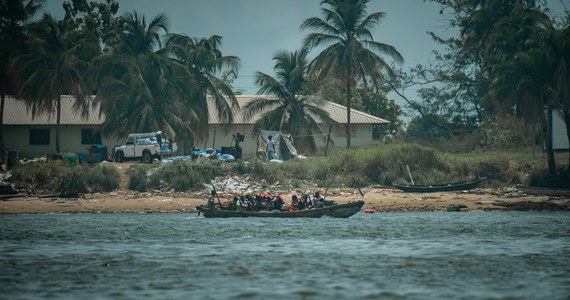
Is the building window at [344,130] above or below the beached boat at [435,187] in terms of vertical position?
above

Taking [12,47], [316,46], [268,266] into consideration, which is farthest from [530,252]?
[12,47]

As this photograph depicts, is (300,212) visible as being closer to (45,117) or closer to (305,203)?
(305,203)

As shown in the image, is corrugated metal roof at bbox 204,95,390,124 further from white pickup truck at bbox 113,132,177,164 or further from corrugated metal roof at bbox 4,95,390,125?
white pickup truck at bbox 113,132,177,164

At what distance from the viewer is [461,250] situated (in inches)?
1147

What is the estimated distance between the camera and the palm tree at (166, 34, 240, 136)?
2329 inches

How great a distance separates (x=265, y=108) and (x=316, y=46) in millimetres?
8174

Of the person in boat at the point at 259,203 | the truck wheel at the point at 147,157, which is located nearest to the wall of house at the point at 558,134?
the truck wheel at the point at 147,157

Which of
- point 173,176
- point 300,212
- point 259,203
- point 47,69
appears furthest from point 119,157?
point 300,212

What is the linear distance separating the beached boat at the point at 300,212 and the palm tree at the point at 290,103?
20.9 metres

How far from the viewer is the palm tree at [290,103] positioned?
188 feet

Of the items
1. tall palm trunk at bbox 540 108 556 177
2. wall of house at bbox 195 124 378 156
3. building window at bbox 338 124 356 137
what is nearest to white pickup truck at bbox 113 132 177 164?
wall of house at bbox 195 124 378 156

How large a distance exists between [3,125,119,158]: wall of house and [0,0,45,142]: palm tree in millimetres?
3917

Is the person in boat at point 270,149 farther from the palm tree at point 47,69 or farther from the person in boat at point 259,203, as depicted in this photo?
the person in boat at point 259,203

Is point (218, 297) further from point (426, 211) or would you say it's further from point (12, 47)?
point (12, 47)
